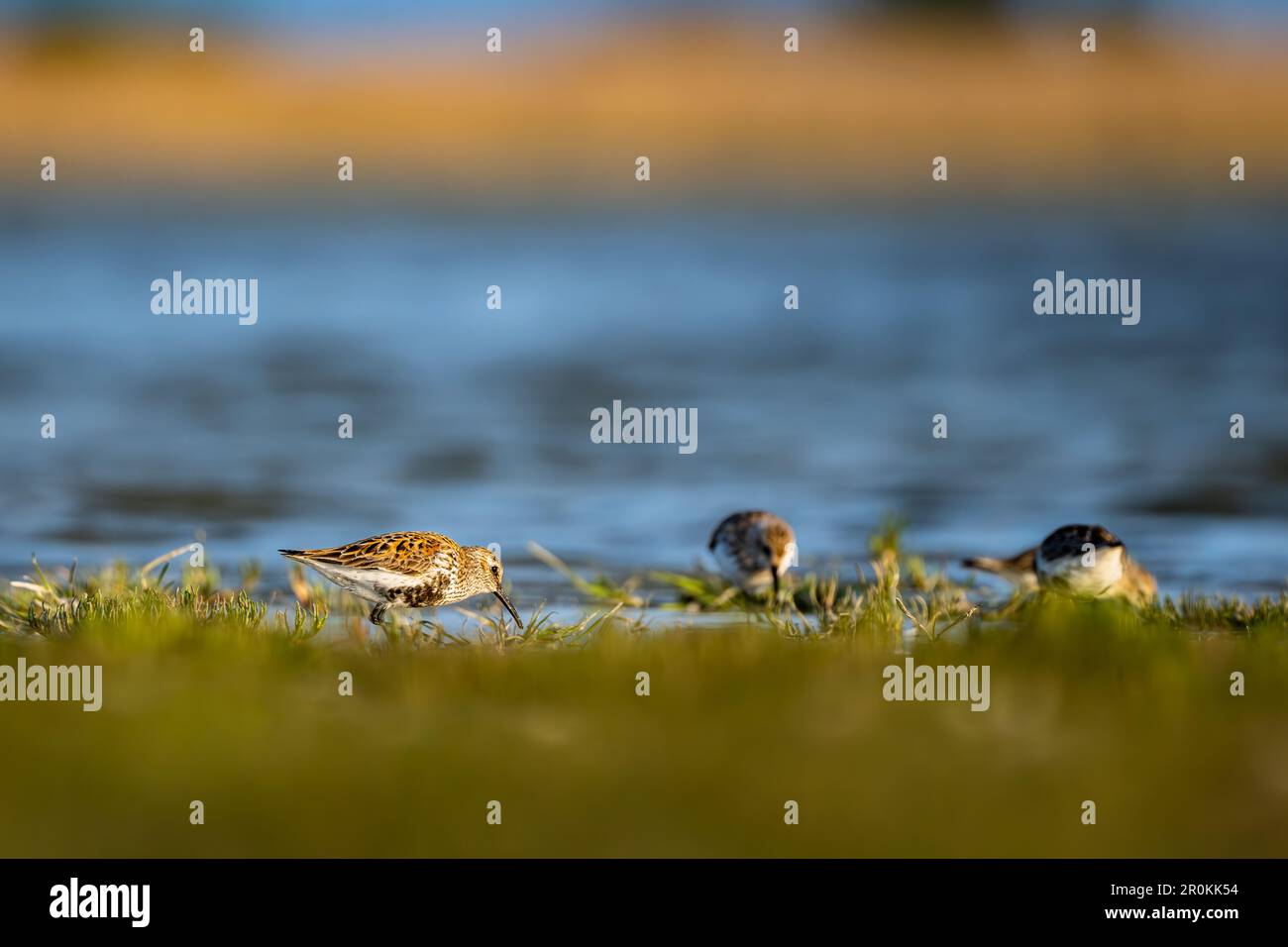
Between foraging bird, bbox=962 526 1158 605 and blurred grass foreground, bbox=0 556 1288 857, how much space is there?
36.0 inches

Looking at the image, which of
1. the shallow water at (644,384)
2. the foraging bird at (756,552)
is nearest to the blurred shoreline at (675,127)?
the shallow water at (644,384)

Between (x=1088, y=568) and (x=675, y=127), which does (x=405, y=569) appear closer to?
(x=1088, y=568)

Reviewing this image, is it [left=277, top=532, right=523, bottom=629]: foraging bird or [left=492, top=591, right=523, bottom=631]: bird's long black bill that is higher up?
[left=277, top=532, right=523, bottom=629]: foraging bird

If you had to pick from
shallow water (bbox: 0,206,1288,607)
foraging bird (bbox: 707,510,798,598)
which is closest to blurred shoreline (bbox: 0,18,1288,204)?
shallow water (bbox: 0,206,1288,607)

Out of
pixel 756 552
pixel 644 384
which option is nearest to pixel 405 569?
pixel 756 552

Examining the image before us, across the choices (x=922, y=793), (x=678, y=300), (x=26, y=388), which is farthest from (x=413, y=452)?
(x=678, y=300)

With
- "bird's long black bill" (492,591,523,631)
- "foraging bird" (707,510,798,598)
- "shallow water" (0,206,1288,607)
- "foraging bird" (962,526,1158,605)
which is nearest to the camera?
"bird's long black bill" (492,591,523,631)

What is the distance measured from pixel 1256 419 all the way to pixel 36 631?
40.9ft

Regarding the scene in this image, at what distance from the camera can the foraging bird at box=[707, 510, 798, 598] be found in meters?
10.5

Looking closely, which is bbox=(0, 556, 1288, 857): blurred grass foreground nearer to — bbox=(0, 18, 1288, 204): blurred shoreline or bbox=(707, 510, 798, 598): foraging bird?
bbox=(707, 510, 798, 598): foraging bird

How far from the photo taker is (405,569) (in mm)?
9219

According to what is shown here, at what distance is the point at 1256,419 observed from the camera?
18.4 m

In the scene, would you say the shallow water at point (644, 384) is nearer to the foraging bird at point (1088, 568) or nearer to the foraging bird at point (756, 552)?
the foraging bird at point (756, 552)

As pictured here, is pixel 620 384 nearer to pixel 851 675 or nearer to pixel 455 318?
pixel 455 318
